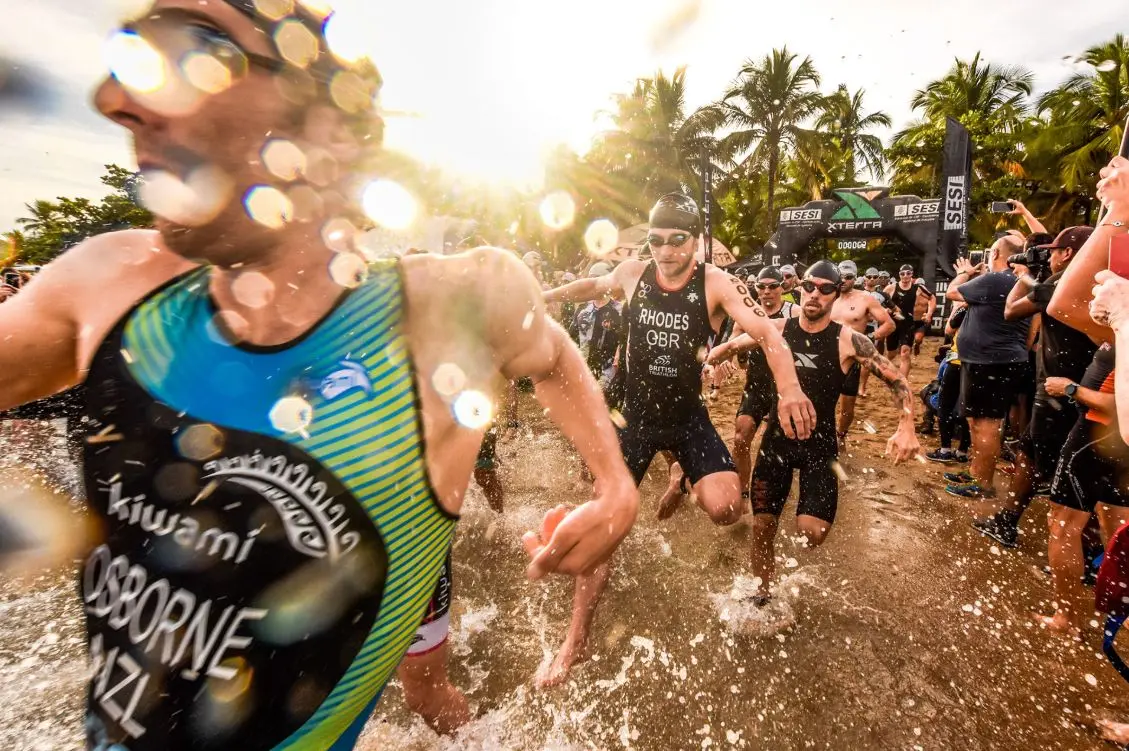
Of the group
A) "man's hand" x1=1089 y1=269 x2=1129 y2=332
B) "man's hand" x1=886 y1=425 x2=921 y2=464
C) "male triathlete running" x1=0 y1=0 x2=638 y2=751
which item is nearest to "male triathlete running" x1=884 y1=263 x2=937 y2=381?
"man's hand" x1=886 y1=425 x2=921 y2=464

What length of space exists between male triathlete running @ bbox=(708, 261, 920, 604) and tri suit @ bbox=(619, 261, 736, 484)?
20.9 inches

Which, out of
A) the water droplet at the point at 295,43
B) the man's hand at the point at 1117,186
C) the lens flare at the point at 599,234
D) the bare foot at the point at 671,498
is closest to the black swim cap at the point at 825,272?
the bare foot at the point at 671,498

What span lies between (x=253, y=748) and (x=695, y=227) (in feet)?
12.8

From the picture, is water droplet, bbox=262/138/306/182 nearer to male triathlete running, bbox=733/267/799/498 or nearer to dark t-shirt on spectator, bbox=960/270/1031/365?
male triathlete running, bbox=733/267/799/498

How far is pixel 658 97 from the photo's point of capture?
30609 mm

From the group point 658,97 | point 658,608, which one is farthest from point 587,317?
point 658,97

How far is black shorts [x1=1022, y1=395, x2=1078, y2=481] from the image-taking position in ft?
13.0

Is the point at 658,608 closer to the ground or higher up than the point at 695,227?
closer to the ground

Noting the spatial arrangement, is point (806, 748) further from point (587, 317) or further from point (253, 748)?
point (587, 317)

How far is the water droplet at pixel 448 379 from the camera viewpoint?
1.00m

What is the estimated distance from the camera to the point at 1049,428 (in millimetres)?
4055

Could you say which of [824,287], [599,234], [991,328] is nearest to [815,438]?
[824,287]

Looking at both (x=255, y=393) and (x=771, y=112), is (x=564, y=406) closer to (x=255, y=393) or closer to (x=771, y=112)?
(x=255, y=393)

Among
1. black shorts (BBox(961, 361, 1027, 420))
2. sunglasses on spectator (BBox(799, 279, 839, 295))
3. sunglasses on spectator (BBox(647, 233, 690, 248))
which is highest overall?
sunglasses on spectator (BBox(647, 233, 690, 248))
